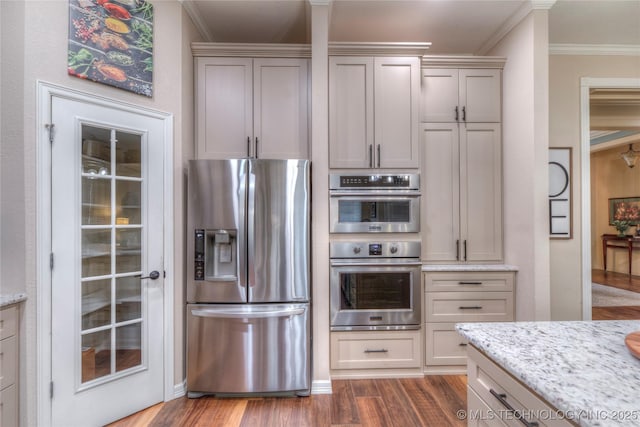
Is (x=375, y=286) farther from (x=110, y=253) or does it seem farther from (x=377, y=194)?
(x=110, y=253)

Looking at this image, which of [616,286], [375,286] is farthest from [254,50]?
[616,286]

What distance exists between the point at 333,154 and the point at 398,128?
0.60 m

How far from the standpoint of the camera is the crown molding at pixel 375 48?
2.48 metres

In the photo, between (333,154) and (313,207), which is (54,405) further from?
(333,154)

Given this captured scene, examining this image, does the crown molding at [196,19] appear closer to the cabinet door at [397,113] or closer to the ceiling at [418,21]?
the ceiling at [418,21]

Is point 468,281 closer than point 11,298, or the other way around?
point 11,298

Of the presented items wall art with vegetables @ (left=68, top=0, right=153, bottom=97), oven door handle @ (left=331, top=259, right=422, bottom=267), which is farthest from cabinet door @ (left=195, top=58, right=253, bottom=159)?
oven door handle @ (left=331, top=259, right=422, bottom=267)

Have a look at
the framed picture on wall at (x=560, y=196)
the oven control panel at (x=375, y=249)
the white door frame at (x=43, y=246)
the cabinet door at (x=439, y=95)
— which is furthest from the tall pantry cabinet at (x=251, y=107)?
the framed picture on wall at (x=560, y=196)

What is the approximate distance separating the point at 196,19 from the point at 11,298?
242 centimetres

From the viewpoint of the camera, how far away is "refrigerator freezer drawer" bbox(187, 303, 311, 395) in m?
2.20

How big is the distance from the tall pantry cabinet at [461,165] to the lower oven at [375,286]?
0.39m

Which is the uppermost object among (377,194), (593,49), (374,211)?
(593,49)

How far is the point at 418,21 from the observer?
268 centimetres

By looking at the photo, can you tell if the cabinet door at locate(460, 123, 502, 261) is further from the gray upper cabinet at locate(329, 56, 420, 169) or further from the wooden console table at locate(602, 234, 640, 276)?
the wooden console table at locate(602, 234, 640, 276)
